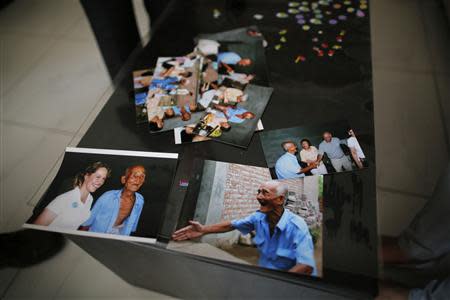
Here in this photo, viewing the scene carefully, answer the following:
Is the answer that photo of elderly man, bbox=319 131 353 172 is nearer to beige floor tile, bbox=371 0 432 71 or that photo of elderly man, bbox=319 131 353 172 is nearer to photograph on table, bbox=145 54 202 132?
photograph on table, bbox=145 54 202 132

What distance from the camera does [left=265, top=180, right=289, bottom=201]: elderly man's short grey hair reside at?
62cm

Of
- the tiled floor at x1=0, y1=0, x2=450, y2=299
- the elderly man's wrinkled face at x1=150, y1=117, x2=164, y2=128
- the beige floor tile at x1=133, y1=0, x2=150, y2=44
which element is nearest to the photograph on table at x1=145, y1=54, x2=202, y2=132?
the elderly man's wrinkled face at x1=150, y1=117, x2=164, y2=128

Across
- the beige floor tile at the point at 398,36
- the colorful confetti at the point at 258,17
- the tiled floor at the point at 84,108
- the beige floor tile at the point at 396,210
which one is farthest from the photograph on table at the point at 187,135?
the beige floor tile at the point at 398,36

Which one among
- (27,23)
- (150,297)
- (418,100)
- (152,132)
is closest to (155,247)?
(152,132)

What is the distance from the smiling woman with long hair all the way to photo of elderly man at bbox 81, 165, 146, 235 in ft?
0.07

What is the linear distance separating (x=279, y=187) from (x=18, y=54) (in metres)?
1.82

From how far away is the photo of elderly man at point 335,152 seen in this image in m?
0.65

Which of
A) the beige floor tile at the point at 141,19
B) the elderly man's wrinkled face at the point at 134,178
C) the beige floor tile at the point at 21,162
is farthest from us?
the beige floor tile at the point at 141,19

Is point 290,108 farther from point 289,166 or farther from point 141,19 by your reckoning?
point 141,19

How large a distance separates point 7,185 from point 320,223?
1.24m

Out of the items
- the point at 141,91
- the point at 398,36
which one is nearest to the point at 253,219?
the point at 141,91

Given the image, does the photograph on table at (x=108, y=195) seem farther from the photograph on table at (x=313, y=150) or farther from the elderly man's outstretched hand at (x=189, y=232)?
the photograph on table at (x=313, y=150)

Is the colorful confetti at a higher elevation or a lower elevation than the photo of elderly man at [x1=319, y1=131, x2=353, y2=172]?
higher

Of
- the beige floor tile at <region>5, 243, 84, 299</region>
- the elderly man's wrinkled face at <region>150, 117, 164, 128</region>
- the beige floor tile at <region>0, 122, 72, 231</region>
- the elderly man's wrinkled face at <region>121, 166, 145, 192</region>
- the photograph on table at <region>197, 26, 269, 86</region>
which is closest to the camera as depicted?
the elderly man's wrinkled face at <region>121, 166, 145, 192</region>
